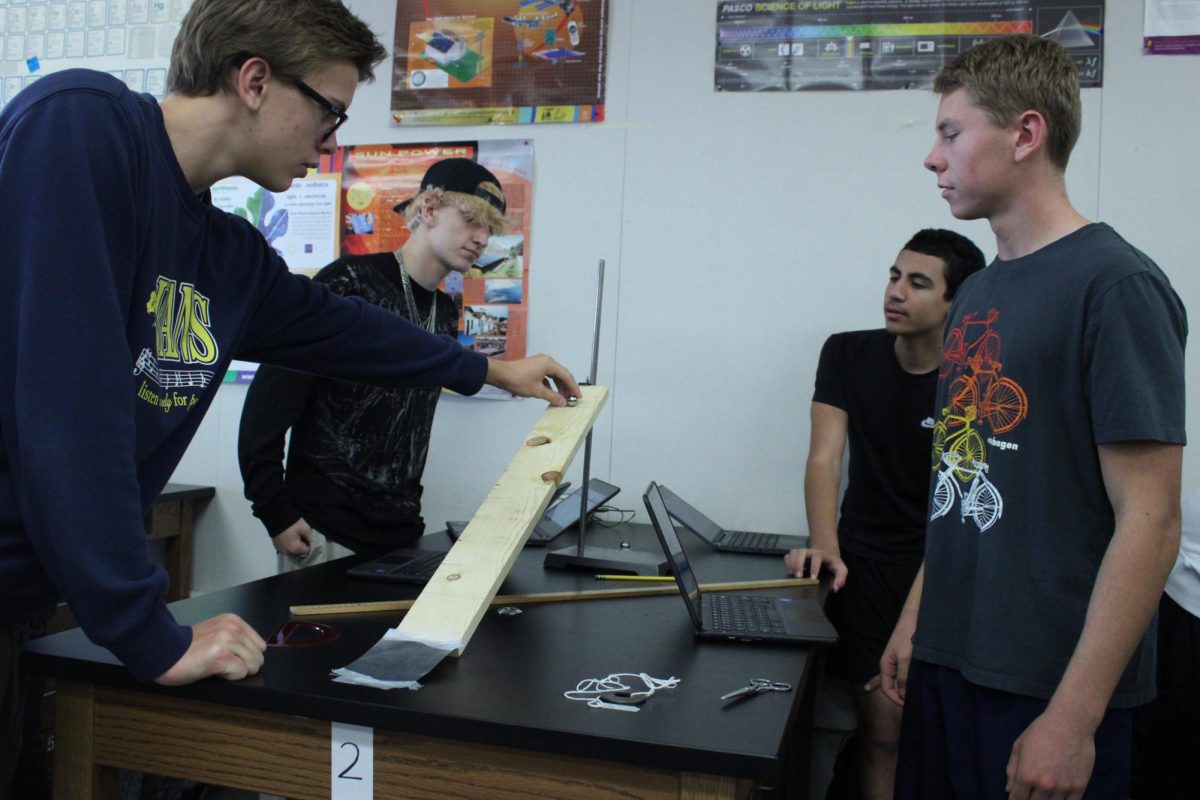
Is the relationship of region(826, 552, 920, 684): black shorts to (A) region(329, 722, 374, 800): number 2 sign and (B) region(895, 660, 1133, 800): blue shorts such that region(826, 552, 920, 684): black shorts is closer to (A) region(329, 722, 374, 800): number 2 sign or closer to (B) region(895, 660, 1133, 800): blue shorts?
(B) region(895, 660, 1133, 800): blue shorts

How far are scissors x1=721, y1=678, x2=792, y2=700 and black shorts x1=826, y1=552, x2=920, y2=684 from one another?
948mm

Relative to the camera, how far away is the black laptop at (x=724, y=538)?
202 centimetres

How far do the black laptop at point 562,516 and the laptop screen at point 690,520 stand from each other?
0.54 ft

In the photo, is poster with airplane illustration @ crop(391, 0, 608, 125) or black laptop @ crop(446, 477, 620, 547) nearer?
black laptop @ crop(446, 477, 620, 547)

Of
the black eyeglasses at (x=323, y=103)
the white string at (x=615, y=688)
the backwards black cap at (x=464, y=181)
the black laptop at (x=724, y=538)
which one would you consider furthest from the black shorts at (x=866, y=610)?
the black eyeglasses at (x=323, y=103)

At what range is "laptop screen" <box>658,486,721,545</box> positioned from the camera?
2.07m

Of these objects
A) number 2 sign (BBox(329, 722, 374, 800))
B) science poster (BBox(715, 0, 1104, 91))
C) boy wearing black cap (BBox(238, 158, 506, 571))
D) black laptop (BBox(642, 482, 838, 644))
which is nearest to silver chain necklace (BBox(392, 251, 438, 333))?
boy wearing black cap (BBox(238, 158, 506, 571))

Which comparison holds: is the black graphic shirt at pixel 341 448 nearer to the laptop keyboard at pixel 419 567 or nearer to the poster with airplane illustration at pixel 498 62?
the laptop keyboard at pixel 419 567

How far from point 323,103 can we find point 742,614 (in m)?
0.90

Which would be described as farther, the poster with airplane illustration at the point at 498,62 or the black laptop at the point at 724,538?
the poster with airplane illustration at the point at 498,62

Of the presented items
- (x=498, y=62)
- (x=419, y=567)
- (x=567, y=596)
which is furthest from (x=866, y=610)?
(x=498, y=62)

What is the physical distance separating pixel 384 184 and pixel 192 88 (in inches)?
65.5

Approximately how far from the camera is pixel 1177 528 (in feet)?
3.25

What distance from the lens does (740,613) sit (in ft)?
4.51
